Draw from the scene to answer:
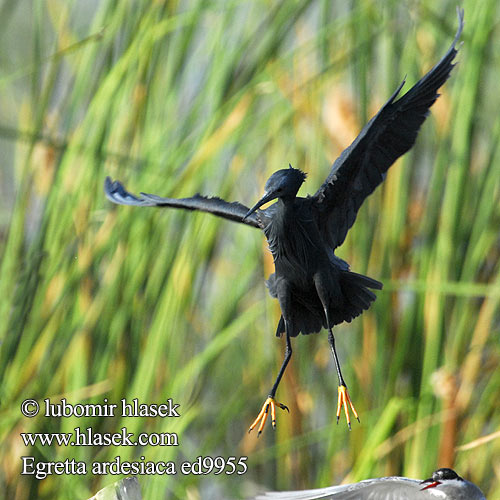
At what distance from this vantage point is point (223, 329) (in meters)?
1.09

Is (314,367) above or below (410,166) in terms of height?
below

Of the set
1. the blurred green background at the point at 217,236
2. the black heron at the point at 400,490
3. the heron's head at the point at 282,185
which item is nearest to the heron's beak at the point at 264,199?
the heron's head at the point at 282,185

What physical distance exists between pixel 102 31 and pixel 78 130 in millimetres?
129

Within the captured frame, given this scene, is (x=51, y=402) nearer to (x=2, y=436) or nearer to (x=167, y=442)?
(x=2, y=436)

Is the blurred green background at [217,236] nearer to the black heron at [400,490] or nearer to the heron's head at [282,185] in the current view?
the black heron at [400,490]

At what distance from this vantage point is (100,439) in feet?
3.56

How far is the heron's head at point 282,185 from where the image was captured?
1.58ft

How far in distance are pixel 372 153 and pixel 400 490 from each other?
1.16ft

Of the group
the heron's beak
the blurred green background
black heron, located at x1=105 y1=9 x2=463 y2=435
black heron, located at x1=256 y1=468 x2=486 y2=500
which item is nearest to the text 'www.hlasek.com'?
the blurred green background

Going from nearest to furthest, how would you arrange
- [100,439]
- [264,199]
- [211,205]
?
1. [264,199]
2. [211,205]
3. [100,439]

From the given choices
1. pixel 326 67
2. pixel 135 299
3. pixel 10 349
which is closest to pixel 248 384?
pixel 135 299

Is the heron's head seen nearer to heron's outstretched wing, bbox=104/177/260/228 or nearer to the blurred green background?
heron's outstretched wing, bbox=104/177/260/228

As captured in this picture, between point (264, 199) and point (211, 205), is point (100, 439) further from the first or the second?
point (264, 199)

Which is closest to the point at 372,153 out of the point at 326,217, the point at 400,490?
the point at 326,217
